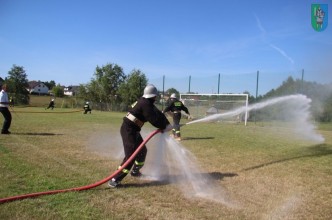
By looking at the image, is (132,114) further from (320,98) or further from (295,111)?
(320,98)

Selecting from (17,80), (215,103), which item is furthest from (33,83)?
(215,103)

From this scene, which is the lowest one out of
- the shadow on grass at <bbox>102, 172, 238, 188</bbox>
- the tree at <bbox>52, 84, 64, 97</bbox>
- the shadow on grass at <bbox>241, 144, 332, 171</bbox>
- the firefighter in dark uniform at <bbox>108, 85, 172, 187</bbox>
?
the shadow on grass at <bbox>102, 172, 238, 188</bbox>

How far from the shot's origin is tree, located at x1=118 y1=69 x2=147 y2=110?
5378 cm

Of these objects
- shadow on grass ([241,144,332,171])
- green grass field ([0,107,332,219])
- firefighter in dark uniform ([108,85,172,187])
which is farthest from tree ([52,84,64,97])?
firefighter in dark uniform ([108,85,172,187])

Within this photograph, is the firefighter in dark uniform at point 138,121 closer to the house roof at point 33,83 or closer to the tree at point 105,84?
the tree at point 105,84

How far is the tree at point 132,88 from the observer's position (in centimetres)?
5378

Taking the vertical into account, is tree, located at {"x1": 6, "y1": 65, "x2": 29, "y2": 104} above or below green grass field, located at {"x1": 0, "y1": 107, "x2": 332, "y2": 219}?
above

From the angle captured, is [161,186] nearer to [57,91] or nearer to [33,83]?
[57,91]

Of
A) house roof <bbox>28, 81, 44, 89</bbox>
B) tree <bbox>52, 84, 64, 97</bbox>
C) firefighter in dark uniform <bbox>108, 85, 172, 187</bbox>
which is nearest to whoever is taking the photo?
firefighter in dark uniform <bbox>108, 85, 172, 187</bbox>

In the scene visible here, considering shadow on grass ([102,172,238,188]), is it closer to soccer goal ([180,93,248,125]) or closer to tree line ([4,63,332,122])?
soccer goal ([180,93,248,125])

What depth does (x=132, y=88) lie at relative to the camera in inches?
2159

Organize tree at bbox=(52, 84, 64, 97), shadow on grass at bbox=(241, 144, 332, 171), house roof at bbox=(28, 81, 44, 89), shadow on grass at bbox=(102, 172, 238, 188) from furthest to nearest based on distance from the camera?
house roof at bbox=(28, 81, 44, 89) < tree at bbox=(52, 84, 64, 97) < shadow on grass at bbox=(241, 144, 332, 171) < shadow on grass at bbox=(102, 172, 238, 188)

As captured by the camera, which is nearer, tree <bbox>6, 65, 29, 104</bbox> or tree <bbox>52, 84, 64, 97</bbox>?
tree <bbox>6, 65, 29, 104</bbox>

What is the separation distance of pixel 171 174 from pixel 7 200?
11.7 ft
